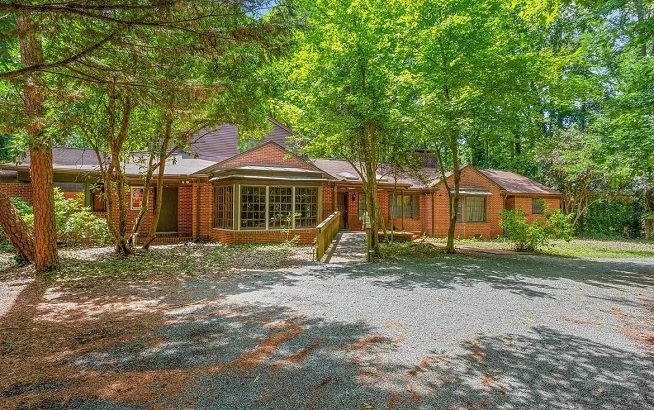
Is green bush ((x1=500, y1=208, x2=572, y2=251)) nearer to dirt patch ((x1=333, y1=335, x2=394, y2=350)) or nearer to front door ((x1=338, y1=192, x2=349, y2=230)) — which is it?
front door ((x1=338, y1=192, x2=349, y2=230))

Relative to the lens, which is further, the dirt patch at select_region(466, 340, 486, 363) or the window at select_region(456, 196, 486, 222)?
the window at select_region(456, 196, 486, 222)

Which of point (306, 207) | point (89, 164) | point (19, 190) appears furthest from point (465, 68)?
point (19, 190)

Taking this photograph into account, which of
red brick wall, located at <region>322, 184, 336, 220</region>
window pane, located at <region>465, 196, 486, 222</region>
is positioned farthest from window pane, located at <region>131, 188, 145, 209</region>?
window pane, located at <region>465, 196, 486, 222</region>

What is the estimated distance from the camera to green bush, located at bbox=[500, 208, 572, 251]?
1248 cm

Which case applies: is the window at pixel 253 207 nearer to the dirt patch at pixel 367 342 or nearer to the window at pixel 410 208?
the window at pixel 410 208

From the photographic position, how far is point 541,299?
603cm

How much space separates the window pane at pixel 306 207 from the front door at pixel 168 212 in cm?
558

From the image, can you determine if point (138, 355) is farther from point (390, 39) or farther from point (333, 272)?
point (390, 39)

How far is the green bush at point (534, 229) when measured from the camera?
12.5 m

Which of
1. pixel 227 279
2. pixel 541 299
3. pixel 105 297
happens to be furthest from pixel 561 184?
pixel 105 297

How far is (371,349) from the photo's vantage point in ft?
12.3

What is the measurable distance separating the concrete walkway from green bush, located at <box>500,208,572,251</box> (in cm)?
527

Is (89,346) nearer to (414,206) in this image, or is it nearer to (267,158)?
(267,158)

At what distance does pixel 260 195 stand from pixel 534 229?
383 inches
